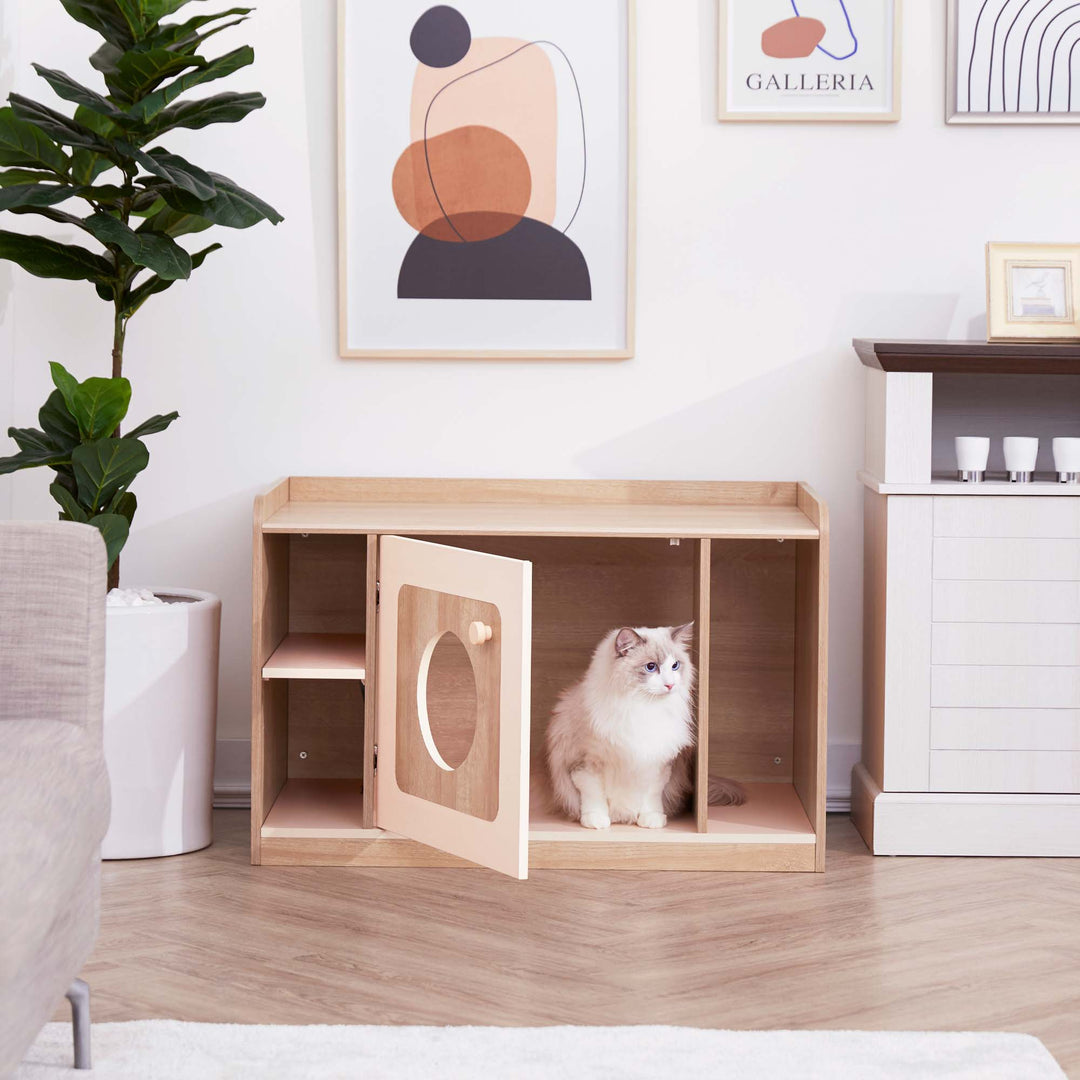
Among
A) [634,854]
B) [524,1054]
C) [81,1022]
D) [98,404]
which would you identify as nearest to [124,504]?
[98,404]

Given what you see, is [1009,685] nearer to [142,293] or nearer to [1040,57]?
[1040,57]

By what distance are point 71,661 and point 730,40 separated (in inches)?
77.7

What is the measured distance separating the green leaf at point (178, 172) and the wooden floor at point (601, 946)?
1274mm

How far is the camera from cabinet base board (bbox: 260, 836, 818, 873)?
246 cm

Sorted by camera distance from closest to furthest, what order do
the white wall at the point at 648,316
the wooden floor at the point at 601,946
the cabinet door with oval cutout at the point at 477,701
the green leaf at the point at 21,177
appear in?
the wooden floor at the point at 601,946, the cabinet door with oval cutout at the point at 477,701, the green leaf at the point at 21,177, the white wall at the point at 648,316

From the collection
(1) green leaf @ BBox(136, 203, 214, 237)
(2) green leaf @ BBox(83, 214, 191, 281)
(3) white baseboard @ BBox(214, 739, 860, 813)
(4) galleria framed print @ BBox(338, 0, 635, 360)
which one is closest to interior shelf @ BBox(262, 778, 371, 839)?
(3) white baseboard @ BBox(214, 739, 860, 813)

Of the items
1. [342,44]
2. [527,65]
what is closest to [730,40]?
[527,65]

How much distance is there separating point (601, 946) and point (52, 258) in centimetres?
165

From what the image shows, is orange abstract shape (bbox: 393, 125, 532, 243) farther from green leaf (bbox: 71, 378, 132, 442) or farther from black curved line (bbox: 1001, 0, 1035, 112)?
black curved line (bbox: 1001, 0, 1035, 112)

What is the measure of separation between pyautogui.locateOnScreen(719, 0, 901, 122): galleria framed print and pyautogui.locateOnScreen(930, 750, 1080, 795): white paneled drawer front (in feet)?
4.54

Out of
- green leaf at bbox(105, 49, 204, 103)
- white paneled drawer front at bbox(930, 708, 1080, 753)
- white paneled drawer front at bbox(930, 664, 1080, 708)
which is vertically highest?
green leaf at bbox(105, 49, 204, 103)

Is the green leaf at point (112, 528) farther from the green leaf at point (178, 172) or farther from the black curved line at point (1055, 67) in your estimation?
the black curved line at point (1055, 67)

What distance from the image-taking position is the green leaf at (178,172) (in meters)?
2.23

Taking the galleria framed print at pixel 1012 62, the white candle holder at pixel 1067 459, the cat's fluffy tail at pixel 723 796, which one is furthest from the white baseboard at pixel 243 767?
the galleria framed print at pixel 1012 62
